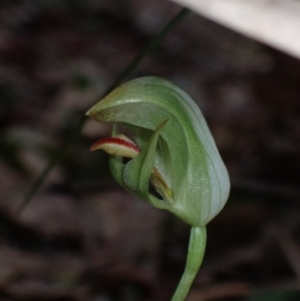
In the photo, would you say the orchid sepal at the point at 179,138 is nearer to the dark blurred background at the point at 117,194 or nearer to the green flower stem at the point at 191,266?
the green flower stem at the point at 191,266

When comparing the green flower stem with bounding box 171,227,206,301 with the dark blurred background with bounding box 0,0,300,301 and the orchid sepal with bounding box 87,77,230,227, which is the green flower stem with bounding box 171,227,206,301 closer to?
the orchid sepal with bounding box 87,77,230,227

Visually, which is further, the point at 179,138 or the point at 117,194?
the point at 117,194

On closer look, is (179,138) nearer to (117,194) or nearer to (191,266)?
(191,266)

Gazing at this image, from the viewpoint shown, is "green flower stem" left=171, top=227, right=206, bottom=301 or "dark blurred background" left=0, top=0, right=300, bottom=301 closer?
"green flower stem" left=171, top=227, right=206, bottom=301

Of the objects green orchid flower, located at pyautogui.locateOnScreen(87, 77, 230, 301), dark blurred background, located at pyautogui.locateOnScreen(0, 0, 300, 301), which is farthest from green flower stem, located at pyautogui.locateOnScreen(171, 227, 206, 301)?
dark blurred background, located at pyautogui.locateOnScreen(0, 0, 300, 301)

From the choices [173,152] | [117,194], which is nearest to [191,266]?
[173,152]

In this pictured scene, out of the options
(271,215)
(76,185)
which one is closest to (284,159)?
(271,215)
